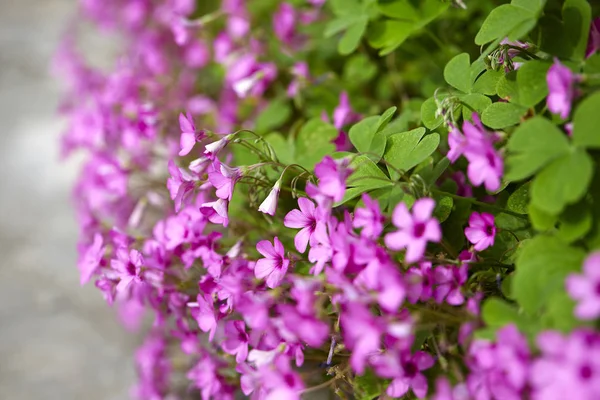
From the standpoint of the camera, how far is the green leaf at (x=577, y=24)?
961mm

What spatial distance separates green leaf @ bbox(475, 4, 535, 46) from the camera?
0.97 meters

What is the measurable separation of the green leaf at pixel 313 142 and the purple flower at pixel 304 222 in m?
0.28

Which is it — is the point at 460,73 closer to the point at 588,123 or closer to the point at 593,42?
the point at 593,42

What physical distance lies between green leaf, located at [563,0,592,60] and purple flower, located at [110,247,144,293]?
0.82m

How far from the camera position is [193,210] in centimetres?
116

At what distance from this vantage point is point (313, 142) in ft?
4.44

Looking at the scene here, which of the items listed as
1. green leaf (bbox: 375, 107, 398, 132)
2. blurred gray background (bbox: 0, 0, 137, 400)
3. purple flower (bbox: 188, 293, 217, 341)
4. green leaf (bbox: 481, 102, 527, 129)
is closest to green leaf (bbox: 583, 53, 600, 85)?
green leaf (bbox: 481, 102, 527, 129)

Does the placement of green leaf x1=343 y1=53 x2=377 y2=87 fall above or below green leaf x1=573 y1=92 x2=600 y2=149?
below

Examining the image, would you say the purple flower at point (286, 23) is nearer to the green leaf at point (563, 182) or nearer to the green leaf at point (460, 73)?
the green leaf at point (460, 73)

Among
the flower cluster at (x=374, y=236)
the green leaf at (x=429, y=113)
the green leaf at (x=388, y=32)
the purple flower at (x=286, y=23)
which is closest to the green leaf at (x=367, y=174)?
the flower cluster at (x=374, y=236)

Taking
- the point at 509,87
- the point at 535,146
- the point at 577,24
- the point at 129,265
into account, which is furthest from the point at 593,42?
the point at 129,265

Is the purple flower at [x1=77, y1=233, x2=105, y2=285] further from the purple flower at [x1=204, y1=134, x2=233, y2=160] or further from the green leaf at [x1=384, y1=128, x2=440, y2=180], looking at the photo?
the green leaf at [x1=384, y1=128, x2=440, y2=180]

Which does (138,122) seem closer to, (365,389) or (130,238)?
(130,238)

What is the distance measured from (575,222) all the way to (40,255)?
74.4 inches
